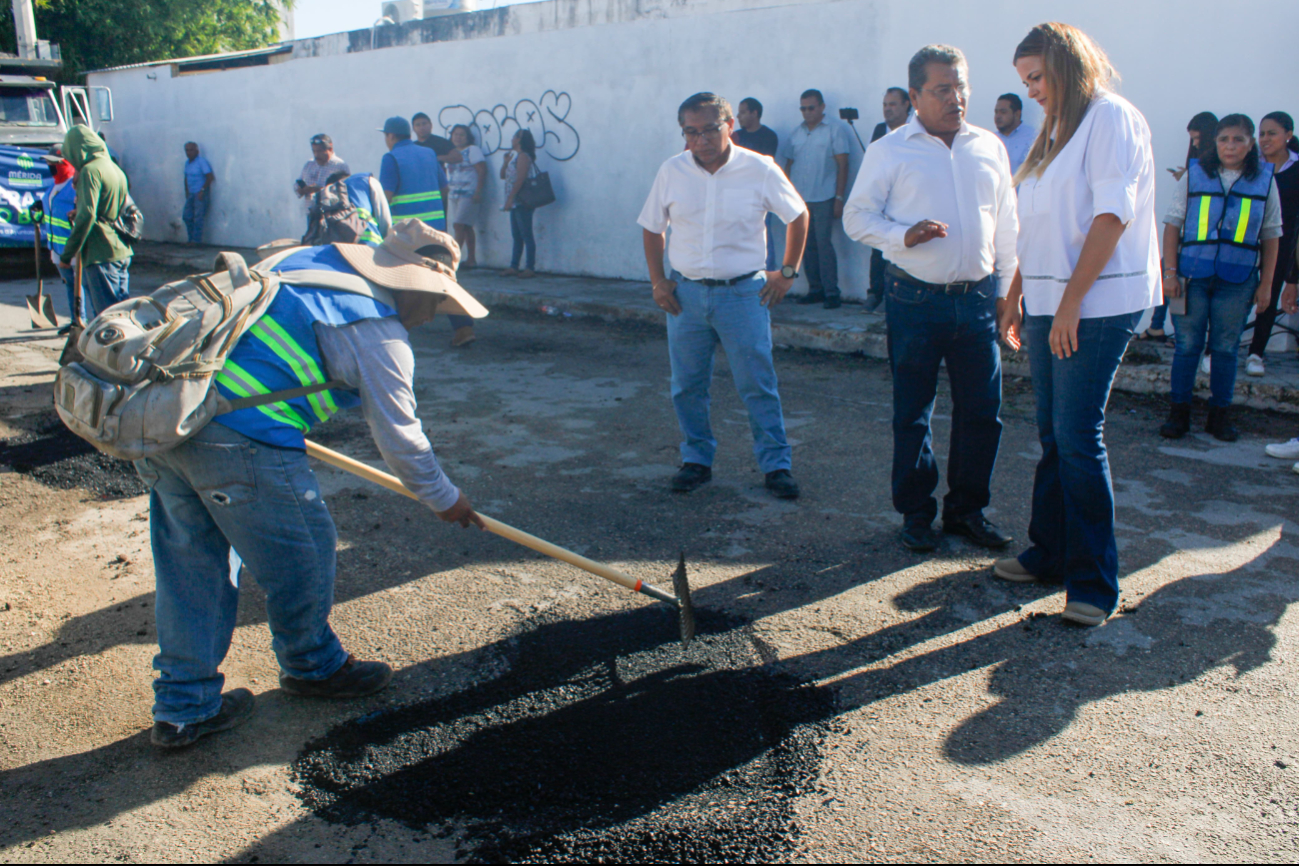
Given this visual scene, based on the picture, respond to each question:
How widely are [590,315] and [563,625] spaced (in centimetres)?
680

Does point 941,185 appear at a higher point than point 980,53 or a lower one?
lower

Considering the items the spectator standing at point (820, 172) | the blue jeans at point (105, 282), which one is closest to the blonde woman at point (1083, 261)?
the spectator standing at point (820, 172)

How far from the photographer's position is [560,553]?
3.17 metres

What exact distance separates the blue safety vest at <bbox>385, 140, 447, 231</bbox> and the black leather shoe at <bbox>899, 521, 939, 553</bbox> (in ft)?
17.7

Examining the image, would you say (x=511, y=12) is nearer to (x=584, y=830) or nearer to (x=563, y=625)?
(x=563, y=625)

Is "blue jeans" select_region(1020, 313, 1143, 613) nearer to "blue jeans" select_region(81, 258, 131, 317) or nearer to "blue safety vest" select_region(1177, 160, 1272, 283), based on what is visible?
"blue safety vest" select_region(1177, 160, 1272, 283)

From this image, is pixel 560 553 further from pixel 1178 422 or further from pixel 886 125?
pixel 886 125

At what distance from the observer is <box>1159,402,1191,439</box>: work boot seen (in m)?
5.55

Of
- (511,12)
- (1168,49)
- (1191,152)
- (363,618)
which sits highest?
(511,12)

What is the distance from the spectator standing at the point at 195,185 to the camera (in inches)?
661

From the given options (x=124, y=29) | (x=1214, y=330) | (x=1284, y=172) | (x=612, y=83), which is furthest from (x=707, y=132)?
(x=124, y=29)

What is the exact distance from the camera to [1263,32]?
702 centimetres

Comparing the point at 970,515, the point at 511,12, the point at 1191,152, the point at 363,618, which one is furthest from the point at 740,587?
the point at 511,12

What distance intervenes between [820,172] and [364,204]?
4.63 m
